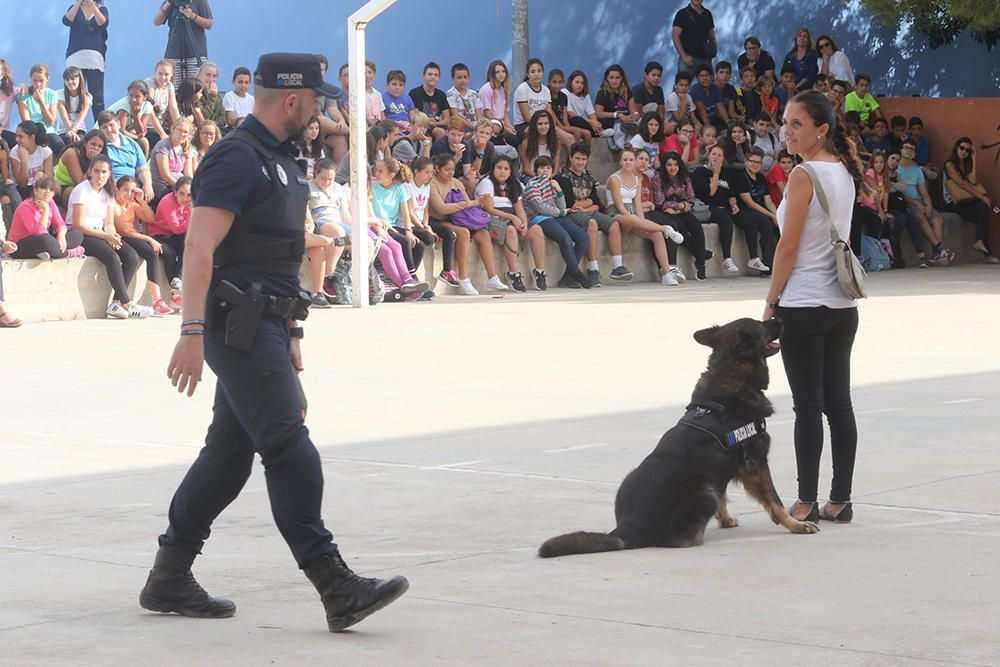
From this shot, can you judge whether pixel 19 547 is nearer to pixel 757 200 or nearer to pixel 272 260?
pixel 272 260

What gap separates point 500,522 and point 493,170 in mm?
13698

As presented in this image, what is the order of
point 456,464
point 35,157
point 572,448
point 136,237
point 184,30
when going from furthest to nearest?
point 184,30 → point 35,157 → point 136,237 → point 572,448 → point 456,464

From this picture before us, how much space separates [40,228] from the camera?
16.5 metres

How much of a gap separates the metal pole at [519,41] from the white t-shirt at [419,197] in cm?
453

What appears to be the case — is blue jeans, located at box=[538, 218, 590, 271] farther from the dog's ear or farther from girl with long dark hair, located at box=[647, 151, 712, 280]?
the dog's ear

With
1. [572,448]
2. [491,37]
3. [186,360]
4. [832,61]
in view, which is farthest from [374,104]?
[186,360]

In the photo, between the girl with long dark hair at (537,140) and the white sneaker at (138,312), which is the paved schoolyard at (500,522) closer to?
the white sneaker at (138,312)

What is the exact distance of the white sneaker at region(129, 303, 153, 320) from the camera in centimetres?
1689

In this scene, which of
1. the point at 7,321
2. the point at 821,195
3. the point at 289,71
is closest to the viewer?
the point at 289,71

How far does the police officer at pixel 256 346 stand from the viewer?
5031 millimetres

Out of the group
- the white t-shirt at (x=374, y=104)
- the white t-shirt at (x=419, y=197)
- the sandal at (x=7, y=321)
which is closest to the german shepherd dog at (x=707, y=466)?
the sandal at (x=7, y=321)

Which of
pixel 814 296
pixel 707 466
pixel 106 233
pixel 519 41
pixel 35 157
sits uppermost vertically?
Result: pixel 519 41

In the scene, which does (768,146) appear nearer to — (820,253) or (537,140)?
(537,140)

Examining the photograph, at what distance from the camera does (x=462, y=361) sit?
12625 millimetres
